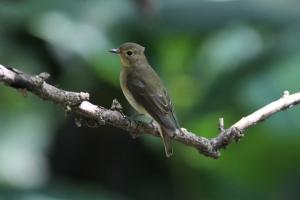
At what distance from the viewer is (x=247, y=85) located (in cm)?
482

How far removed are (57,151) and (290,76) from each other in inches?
75.5

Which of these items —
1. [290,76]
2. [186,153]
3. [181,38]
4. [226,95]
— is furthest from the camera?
[181,38]

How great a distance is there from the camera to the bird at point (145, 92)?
320 centimetres

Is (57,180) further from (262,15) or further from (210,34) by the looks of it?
(262,15)

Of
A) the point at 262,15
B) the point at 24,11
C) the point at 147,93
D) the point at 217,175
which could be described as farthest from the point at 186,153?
the point at 147,93

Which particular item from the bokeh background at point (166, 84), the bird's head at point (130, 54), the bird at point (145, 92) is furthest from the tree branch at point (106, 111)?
the bokeh background at point (166, 84)

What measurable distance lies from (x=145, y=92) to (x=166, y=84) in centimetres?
193

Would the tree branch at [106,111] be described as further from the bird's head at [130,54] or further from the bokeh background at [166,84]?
the bokeh background at [166,84]

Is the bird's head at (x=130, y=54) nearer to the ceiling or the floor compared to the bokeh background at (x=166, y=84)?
nearer to the floor

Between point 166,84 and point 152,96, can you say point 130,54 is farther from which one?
point 166,84

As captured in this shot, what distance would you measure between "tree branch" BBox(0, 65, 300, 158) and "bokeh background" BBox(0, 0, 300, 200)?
6.62ft

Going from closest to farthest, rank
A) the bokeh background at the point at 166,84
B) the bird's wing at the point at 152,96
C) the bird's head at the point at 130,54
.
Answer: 1. the bird's wing at the point at 152,96
2. the bird's head at the point at 130,54
3. the bokeh background at the point at 166,84

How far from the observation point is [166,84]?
17.8 feet

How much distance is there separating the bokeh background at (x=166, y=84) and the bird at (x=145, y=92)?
1.25 metres
